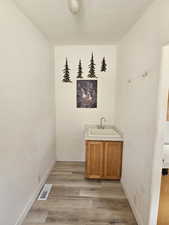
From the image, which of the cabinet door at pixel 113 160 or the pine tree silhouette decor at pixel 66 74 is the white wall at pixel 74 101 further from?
the cabinet door at pixel 113 160

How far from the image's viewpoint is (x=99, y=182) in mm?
2623

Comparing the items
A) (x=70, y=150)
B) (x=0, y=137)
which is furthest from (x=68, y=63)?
(x=0, y=137)

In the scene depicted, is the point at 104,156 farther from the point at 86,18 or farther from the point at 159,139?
the point at 86,18

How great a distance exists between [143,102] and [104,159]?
1412 mm

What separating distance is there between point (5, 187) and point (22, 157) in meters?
0.39

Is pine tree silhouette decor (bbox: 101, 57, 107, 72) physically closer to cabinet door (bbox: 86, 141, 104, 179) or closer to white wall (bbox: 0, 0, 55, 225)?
white wall (bbox: 0, 0, 55, 225)

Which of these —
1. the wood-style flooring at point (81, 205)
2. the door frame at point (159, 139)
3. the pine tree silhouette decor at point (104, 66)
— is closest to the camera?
the door frame at point (159, 139)

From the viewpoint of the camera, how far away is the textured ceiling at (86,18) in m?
1.58

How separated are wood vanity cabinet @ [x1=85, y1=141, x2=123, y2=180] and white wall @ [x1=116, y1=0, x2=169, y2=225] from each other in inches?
11.4

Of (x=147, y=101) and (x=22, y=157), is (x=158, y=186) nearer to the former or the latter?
(x=147, y=101)

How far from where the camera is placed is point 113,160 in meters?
2.60

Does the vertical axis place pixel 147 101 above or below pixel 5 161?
above

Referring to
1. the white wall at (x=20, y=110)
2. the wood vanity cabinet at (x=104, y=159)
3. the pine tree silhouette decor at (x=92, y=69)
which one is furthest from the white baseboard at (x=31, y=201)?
the pine tree silhouette decor at (x=92, y=69)

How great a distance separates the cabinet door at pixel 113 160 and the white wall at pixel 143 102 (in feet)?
0.87
